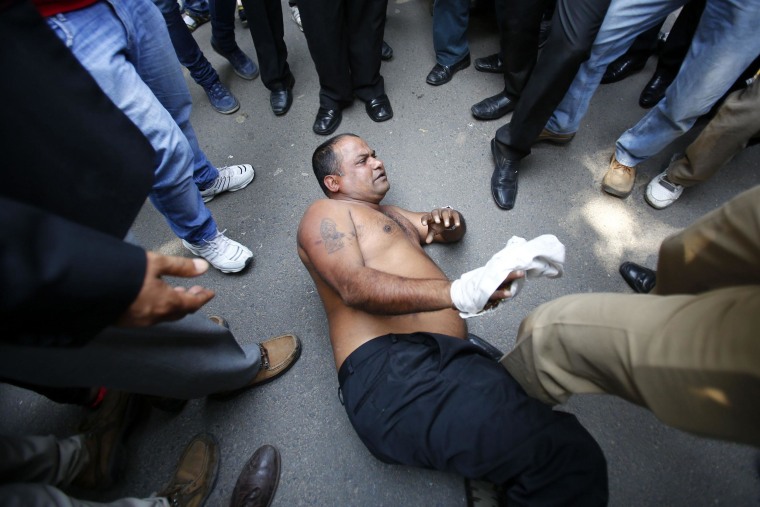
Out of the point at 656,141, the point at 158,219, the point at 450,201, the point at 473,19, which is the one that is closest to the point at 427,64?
the point at 473,19

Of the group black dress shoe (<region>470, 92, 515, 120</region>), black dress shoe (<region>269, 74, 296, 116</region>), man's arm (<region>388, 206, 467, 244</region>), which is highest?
black dress shoe (<region>470, 92, 515, 120</region>)

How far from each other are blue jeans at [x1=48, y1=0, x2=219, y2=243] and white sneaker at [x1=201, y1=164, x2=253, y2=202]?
1.80 ft

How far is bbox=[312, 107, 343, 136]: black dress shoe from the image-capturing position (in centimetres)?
268

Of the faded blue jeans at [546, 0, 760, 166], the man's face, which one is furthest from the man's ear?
the faded blue jeans at [546, 0, 760, 166]

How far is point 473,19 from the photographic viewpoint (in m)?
3.30

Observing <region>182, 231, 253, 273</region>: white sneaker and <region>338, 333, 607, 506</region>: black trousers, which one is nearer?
<region>338, 333, 607, 506</region>: black trousers

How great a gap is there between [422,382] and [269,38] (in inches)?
92.7

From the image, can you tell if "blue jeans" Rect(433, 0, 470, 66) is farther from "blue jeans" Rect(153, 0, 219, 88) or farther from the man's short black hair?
"blue jeans" Rect(153, 0, 219, 88)

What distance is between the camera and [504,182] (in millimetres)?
2291

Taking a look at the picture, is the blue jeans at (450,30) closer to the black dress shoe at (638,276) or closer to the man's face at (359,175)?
the man's face at (359,175)

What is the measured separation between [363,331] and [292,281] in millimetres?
743

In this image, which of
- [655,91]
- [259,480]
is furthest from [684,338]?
[655,91]

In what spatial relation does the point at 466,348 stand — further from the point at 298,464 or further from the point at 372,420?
the point at 298,464

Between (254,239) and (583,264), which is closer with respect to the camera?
(583,264)
